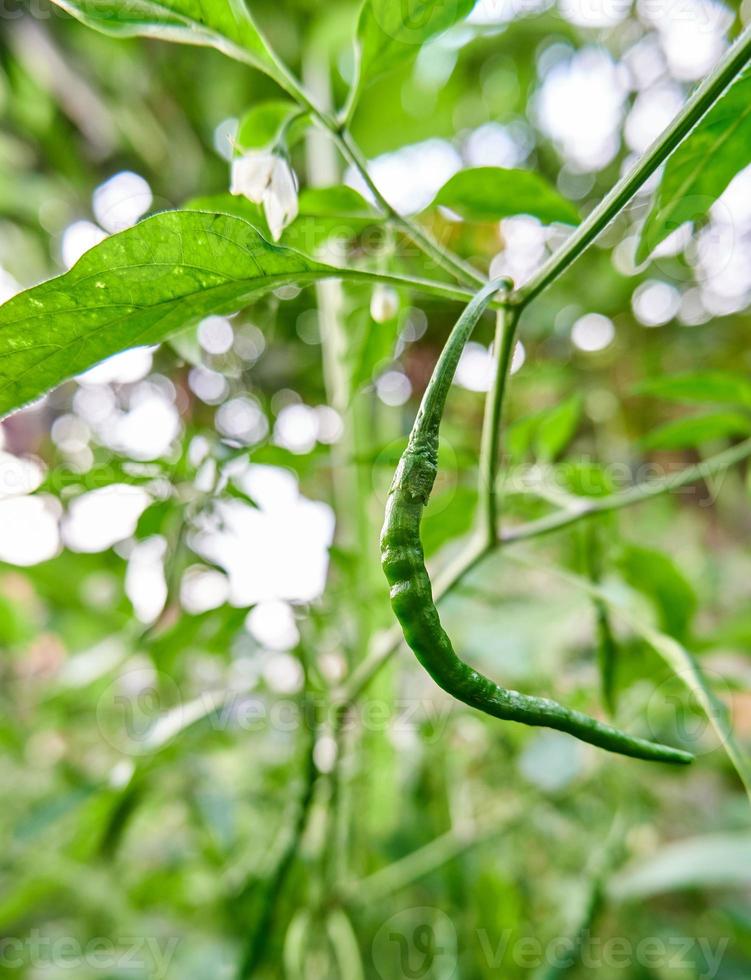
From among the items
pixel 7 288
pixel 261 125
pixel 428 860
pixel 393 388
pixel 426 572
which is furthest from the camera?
pixel 393 388

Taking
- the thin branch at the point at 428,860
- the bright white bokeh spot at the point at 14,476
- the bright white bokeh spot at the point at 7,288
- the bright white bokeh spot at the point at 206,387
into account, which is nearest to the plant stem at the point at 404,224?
the bright white bokeh spot at the point at 7,288

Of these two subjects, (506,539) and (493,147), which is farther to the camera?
(493,147)

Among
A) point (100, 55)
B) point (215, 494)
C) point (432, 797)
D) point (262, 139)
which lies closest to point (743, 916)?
point (432, 797)

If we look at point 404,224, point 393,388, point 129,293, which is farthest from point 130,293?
point 393,388

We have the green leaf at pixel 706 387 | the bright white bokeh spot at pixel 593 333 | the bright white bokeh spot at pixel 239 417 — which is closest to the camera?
Result: the green leaf at pixel 706 387

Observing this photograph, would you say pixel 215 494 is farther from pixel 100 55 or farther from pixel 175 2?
pixel 100 55

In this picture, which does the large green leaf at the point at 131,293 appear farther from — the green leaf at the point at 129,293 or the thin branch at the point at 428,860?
the thin branch at the point at 428,860

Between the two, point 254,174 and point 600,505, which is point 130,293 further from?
point 600,505
